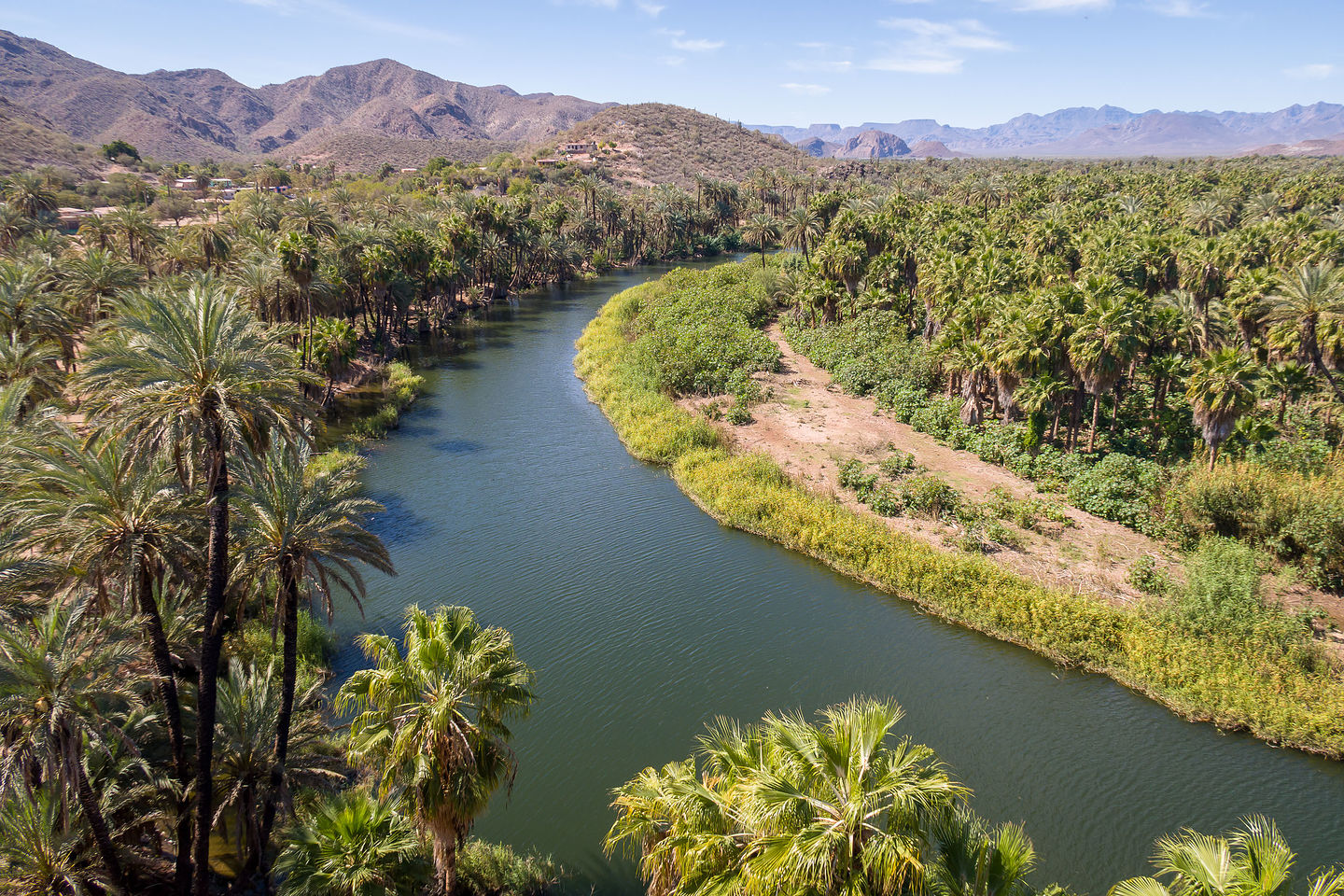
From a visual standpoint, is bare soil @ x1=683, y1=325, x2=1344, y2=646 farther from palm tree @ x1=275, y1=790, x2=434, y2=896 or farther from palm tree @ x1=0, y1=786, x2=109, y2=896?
palm tree @ x1=0, y1=786, x2=109, y2=896

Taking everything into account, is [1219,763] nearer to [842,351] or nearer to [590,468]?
[590,468]

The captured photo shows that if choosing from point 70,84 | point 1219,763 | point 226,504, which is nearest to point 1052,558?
point 1219,763

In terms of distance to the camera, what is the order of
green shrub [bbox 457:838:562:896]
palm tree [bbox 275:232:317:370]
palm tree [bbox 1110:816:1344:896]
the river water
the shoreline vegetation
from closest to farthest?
1. palm tree [bbox 1110:816:1344:896]
2. green shrub [bbox 457:838:562:896]
3. the river water
4. the shoreline vegetation
5. palm tree [bbox 275:232:317:370]

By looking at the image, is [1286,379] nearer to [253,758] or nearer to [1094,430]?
[1094,430]

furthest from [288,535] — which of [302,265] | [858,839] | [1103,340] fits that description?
[1103,340]

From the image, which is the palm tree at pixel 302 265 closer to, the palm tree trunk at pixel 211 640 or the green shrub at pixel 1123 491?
the palm tree trunk at pixel 211 640

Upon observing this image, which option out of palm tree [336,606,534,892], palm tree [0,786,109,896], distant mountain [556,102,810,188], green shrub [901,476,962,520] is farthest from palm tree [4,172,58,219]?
distant mountain [556,102,810,188]

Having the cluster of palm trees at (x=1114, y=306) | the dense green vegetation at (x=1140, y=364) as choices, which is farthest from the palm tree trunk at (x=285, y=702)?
the cluster of palm trees at (x=1114, y=306)
